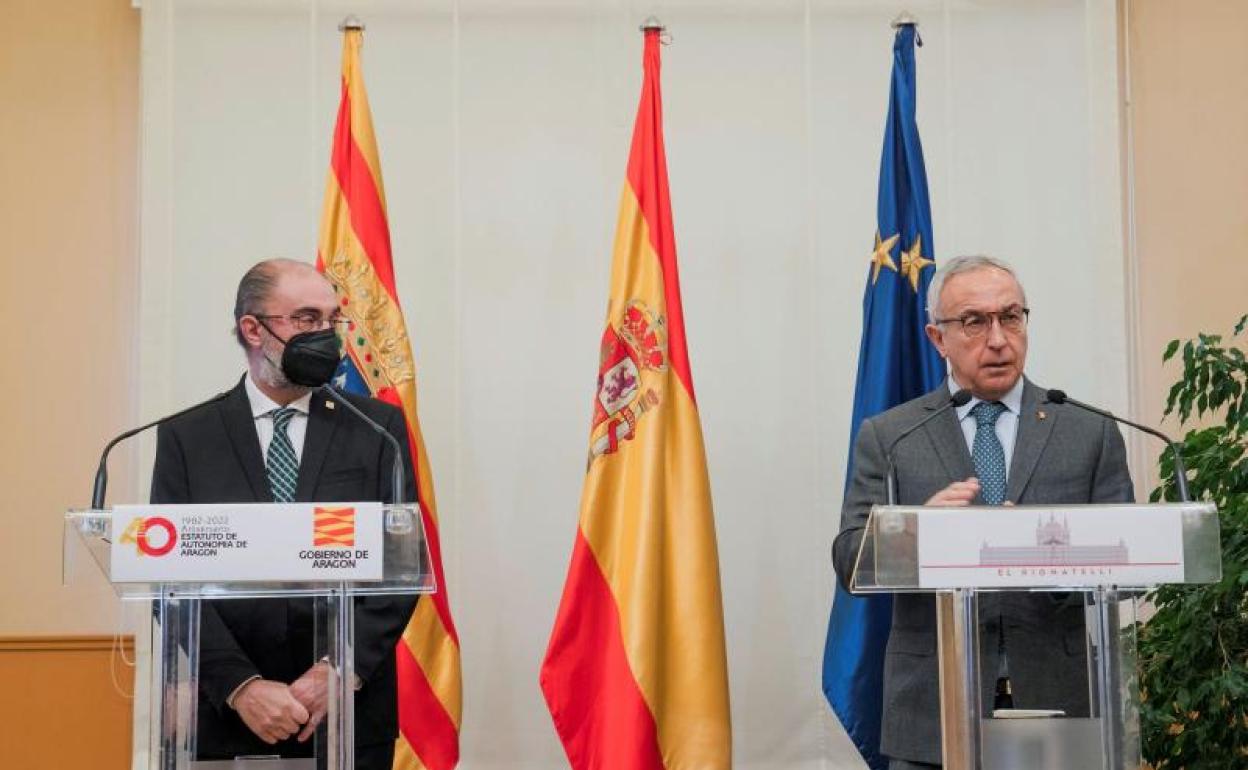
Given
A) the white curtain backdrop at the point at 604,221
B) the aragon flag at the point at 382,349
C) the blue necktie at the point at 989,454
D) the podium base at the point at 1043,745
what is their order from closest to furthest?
the podium base at the point at 1043,745 < the blue necktie at the point at 989,454 < the aragon flag at the point at 382,349 < the white curtain backdrop at the point at 604,221

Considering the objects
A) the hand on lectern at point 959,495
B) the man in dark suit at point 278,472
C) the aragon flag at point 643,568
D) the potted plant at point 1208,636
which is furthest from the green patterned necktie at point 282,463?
the potted plant at point 1208,636

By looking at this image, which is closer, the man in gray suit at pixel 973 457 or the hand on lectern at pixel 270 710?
the hand on lectern at pixel 270 710

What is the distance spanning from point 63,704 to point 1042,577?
11.2 feet

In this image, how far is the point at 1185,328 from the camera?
15.6 feet

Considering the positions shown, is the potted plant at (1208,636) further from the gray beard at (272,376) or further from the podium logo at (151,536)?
the podium logo at (151,536)

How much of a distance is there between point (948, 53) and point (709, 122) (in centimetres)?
80

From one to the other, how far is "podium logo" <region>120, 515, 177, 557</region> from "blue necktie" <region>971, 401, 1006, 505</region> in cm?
145

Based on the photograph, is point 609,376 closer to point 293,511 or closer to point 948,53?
point 948,53

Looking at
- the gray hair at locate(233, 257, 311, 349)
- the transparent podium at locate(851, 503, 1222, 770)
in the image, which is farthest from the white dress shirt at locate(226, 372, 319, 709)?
the transparent podium at locate(851, 503, 1222, 770)

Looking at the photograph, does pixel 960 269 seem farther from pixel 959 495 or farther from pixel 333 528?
pixel 333 528

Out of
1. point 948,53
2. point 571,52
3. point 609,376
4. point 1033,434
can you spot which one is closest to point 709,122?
point 571,52

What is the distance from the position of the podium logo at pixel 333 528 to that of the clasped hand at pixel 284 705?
0.63 feet

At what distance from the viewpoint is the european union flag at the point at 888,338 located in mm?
4051

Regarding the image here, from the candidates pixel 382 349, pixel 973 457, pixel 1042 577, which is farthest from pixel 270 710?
pixel 382 349
